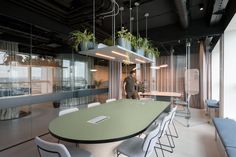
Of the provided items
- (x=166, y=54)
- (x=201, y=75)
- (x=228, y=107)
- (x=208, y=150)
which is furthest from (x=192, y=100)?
(x=208, y=150)

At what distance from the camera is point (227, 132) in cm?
249

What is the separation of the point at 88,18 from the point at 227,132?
3.79 meters

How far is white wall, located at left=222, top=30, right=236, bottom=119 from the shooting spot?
12.9ft

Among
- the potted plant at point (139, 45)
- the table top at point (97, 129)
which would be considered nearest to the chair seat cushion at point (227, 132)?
the table top at point (97, 129)

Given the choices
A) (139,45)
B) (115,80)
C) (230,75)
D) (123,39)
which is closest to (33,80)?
(123,39)

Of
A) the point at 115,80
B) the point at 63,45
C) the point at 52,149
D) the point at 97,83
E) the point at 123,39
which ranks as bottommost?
the point at 52,149

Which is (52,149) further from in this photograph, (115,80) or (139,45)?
(115,80)

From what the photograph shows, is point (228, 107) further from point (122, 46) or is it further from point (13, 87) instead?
point (13, 87)

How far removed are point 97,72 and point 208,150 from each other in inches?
164

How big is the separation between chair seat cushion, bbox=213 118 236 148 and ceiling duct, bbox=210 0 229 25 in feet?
7.72

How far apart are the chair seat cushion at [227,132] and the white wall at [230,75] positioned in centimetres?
122

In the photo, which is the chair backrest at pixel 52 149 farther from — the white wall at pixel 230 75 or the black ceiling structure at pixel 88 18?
the white wall at pixel 230 75

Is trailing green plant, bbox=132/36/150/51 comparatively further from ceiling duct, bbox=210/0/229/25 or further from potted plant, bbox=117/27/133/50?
ceiling duct, bbox=210/0/229/25

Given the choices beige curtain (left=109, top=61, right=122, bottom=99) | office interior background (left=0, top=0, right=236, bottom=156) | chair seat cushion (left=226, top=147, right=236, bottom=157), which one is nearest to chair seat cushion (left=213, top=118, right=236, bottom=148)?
chair seat cushion (left=226, top=147, right=236, bottom=157)
